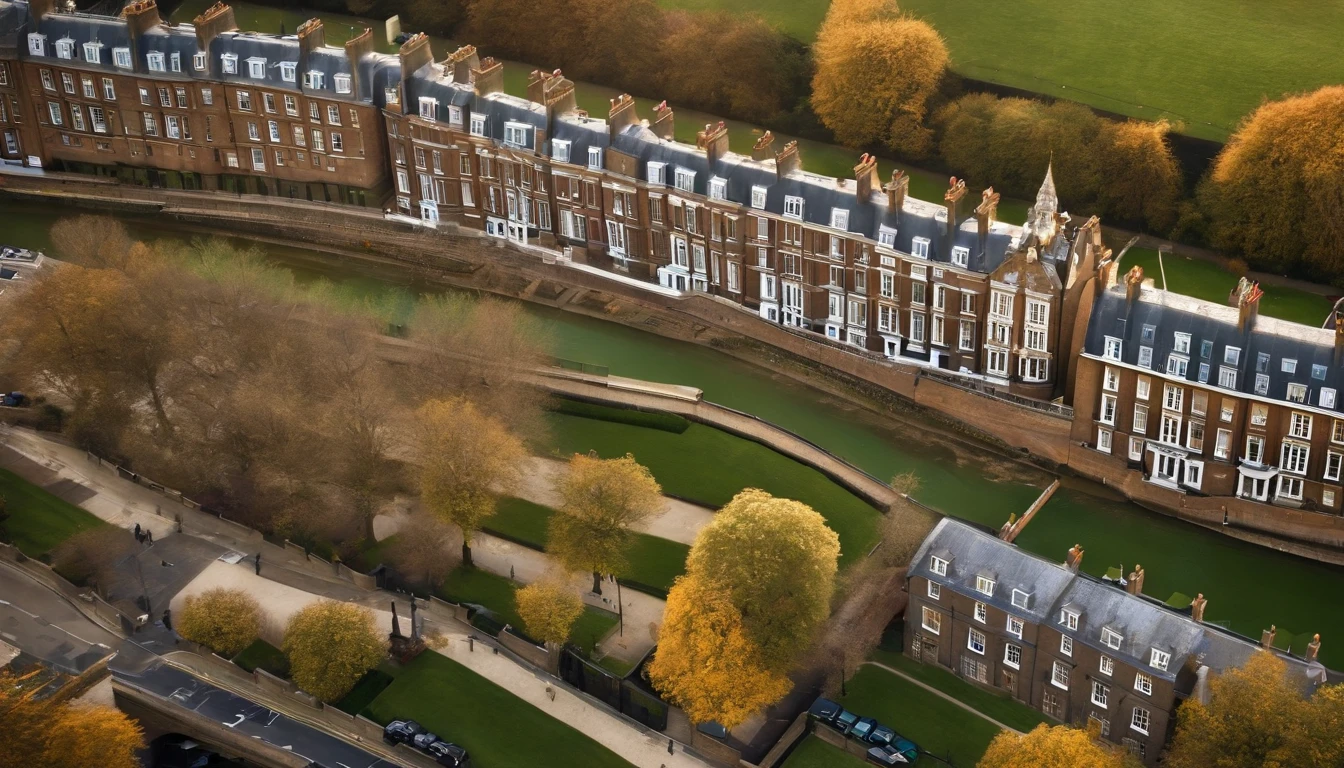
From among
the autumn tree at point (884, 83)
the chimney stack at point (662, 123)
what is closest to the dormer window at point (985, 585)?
the chimney stack at point (662, 123)

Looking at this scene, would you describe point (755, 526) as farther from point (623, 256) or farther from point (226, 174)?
point (226, 174)

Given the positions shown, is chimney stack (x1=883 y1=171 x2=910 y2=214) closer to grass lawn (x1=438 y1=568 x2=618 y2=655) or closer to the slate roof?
the slate roof

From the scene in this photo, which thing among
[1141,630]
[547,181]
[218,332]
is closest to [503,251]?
[547,181]

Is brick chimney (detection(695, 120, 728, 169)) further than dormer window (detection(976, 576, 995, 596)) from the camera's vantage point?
Yes

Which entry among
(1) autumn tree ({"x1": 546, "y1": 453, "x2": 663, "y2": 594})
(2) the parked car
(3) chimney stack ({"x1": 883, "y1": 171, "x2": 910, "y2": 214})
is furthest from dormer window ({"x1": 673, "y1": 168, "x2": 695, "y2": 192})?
(2) the parked car

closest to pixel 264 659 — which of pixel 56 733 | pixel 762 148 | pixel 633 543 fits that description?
pixel 56 733

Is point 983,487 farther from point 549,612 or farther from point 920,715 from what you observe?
point 549,612
